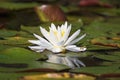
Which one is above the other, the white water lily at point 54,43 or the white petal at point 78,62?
the white water lily at point 54,43

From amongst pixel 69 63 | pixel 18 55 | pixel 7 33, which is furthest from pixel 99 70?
pixel 7 33

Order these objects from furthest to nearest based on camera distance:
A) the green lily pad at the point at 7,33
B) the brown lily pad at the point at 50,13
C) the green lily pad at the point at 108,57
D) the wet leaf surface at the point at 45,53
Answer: the brown lily pad at the point at 50,13
the green lily pad at the point at 7,33
the green lily pad at the point at 108,57
the wet leaf surface at the point at 45,53

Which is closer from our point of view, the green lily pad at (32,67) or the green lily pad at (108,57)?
the green lily pad at (32,67)

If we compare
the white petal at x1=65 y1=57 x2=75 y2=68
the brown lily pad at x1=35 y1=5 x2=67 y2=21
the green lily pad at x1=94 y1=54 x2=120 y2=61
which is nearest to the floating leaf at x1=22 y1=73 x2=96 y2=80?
the white petal at x1=65 y1=57 x2=75 y2=68

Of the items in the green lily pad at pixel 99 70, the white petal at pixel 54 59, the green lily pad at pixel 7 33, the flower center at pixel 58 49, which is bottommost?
the green lily pad at pixel 99 70

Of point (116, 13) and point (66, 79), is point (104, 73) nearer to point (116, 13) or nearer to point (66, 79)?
point (66, 79)

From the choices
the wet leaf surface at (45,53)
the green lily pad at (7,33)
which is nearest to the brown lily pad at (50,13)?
the wet leaf surface at (45,53)

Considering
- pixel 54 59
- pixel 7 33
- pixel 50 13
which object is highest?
pixel 50 13

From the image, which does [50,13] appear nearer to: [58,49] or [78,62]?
[58,49]

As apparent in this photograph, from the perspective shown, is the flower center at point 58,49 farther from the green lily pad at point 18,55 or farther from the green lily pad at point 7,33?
the green lily pad at point 7,33

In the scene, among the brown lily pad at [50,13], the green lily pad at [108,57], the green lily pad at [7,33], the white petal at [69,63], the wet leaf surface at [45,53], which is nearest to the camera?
the wet leaf surface at [45,53]
